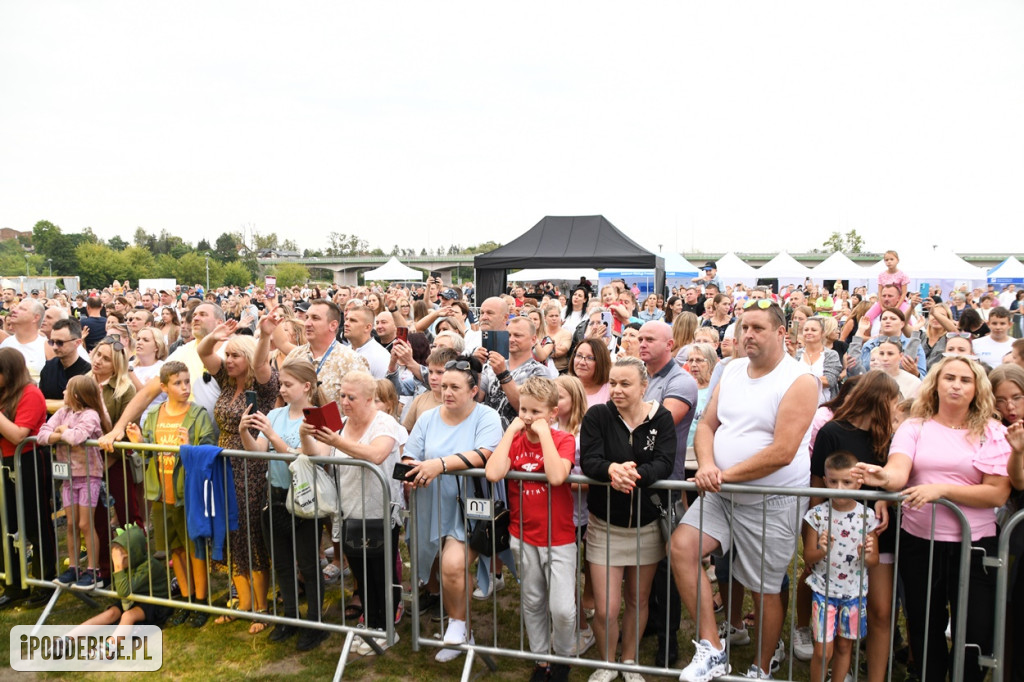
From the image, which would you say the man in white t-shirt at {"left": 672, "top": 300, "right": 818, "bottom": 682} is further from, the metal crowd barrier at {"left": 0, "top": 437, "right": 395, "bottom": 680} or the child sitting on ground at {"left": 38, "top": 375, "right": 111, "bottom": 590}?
the child sitting on ground at {"left": 38, "top": 375, "right": 111, "bottom": 590}

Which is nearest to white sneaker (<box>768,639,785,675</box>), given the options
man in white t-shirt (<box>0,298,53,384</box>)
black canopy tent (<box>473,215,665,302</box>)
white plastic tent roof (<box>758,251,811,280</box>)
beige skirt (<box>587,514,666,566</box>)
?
beige skirt (<box>587,514,666,566</box>)

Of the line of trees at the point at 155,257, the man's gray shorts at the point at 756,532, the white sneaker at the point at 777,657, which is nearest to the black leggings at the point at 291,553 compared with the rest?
the man's gray shorts at the point at 756,532

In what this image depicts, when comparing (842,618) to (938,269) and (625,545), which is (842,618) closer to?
(625,545)

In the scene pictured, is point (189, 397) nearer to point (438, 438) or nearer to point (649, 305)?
point (438, 438)

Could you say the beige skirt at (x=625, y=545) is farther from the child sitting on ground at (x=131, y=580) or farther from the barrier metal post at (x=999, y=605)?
the child sitting on ground at (x=131, y=580)

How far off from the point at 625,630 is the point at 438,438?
1.48m

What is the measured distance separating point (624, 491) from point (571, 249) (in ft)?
43.6

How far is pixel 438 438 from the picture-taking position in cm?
387

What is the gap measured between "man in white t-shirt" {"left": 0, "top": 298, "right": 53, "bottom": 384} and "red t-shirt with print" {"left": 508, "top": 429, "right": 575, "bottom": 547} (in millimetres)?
4835

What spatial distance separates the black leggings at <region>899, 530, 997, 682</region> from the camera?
3143 millimetres

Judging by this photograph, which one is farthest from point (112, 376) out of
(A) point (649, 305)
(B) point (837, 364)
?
(A) point (649, 305)

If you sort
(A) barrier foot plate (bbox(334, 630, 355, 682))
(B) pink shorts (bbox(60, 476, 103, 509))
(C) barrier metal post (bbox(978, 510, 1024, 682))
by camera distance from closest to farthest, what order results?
(C) barrier metal post (bbox(978, 510, 1024, 682)) → (A) barrier foot plate (bbox(334, 630, 355, 682)) → (B) pink shorts (bbox(60, 476, 103, 509))

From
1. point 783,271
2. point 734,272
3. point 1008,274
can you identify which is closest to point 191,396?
→ point 734,272

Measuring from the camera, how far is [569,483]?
3543 millimetres
